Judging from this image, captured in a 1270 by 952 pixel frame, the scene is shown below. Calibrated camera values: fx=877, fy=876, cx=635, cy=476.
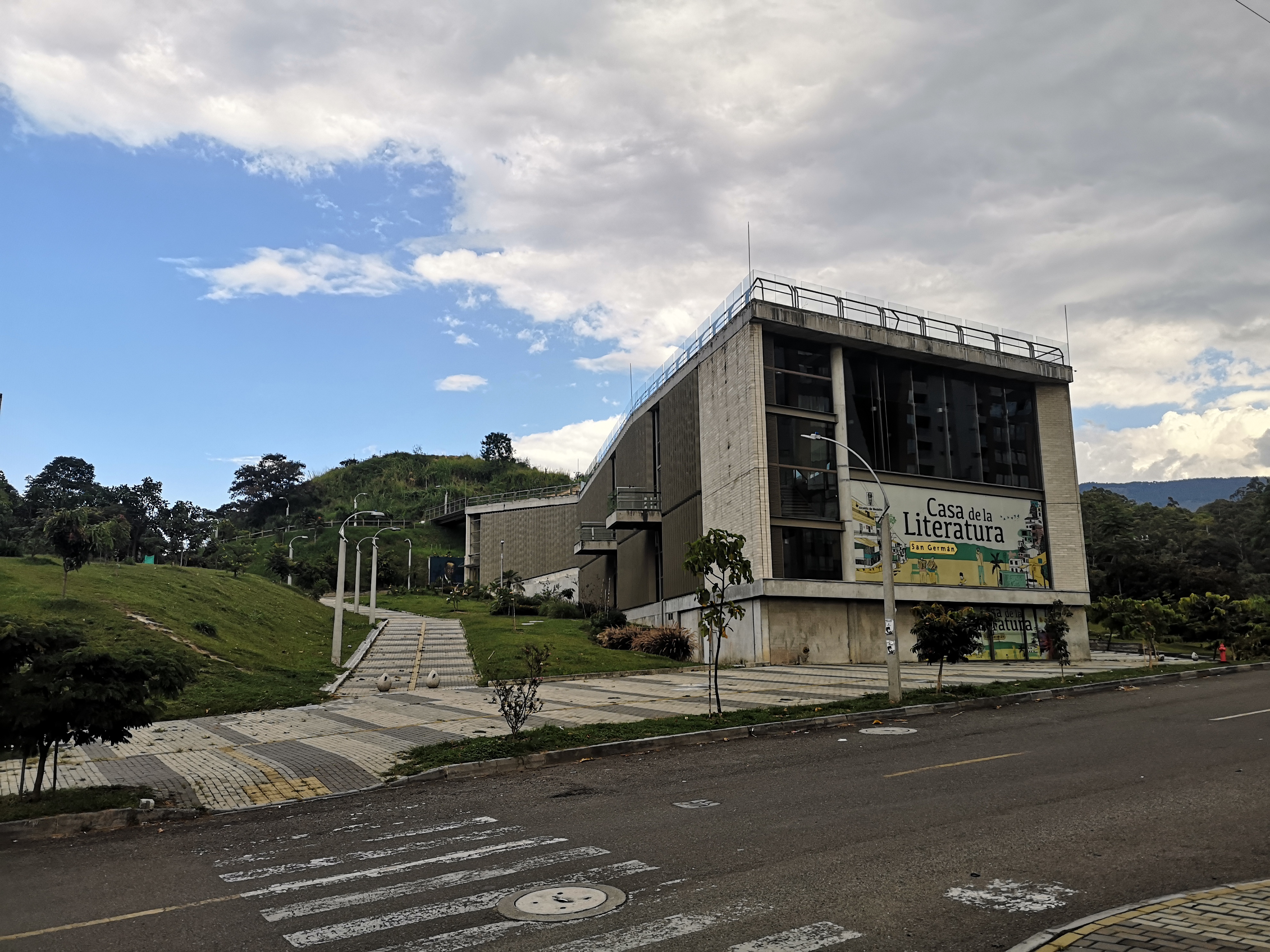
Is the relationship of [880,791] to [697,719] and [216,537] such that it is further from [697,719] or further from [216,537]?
[216,537]

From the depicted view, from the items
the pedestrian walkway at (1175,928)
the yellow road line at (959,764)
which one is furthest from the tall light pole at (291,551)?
the pedestrian walkway at (1175,928)

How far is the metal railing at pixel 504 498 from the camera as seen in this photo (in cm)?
9644

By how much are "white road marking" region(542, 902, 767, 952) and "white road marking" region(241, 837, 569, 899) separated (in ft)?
9.31

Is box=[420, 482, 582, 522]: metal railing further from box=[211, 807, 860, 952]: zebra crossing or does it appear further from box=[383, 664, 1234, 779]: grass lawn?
box=[211, 807, 860, 952]: zebra crossing

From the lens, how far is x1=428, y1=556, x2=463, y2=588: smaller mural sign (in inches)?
3942

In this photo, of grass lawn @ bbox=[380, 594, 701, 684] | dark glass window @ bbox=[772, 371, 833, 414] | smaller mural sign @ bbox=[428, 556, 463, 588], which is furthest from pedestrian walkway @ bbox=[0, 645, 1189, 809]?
smaller mural sign @ bbox=[428, 556, 463, 588]

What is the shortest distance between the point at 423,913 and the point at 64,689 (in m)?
7.43

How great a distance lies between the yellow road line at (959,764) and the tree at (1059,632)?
14512 millimetres

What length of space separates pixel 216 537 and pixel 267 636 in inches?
2027

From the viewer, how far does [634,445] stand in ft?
197

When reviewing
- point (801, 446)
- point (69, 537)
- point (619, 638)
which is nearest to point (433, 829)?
point (69, 537)

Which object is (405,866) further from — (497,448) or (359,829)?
(497,448)

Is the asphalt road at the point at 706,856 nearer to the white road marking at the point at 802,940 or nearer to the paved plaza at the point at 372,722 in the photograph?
the white road marking at the point at 802,940

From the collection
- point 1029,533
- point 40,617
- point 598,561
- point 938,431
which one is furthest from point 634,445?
point 40,617
